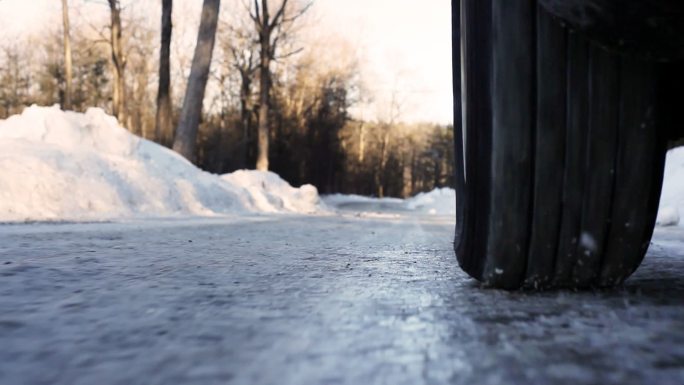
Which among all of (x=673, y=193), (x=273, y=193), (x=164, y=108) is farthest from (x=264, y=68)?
(x=673, y=193)

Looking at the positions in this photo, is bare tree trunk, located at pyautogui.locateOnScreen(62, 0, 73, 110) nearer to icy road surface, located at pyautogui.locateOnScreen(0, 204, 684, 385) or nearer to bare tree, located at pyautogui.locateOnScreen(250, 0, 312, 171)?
bare tree, located at pyautogui.locateOnScreen(250, 0, 312, 171)

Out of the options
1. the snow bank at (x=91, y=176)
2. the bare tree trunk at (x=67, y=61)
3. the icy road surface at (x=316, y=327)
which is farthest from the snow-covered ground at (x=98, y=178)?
the bare tree trunk at (x=67, y=61)

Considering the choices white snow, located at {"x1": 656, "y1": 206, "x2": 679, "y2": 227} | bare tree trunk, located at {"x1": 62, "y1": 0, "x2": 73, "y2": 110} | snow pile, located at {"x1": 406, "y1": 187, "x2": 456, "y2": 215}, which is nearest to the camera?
white snow, located at {"x1": 656, "y1": 206, "x2": 679, "y2": 227}

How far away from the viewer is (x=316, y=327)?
948 millimetres

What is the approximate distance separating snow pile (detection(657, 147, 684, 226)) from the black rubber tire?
5.04 m

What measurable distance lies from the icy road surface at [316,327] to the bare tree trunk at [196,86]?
28.5ft

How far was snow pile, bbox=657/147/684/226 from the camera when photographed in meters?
5.69

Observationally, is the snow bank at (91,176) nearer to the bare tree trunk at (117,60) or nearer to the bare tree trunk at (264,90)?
the bare tree trunk at (264,90)

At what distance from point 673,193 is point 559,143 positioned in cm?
665

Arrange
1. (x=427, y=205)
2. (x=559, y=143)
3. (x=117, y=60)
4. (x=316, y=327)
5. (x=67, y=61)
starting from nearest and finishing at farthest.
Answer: (x=316, y=327), (x=559, y=143), (x=67, y=61), (x=117, y=60), (x=427, y=205)

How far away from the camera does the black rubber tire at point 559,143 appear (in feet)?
3.84

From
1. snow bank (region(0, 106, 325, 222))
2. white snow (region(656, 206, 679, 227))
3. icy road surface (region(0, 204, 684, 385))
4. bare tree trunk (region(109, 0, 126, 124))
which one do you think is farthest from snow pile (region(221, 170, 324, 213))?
bare tree trunk (region(109, 0, 126, 124))

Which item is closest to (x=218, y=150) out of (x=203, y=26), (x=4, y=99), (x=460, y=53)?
(x=4, y=99)

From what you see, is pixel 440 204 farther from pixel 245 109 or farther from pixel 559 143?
pixel 559 143
